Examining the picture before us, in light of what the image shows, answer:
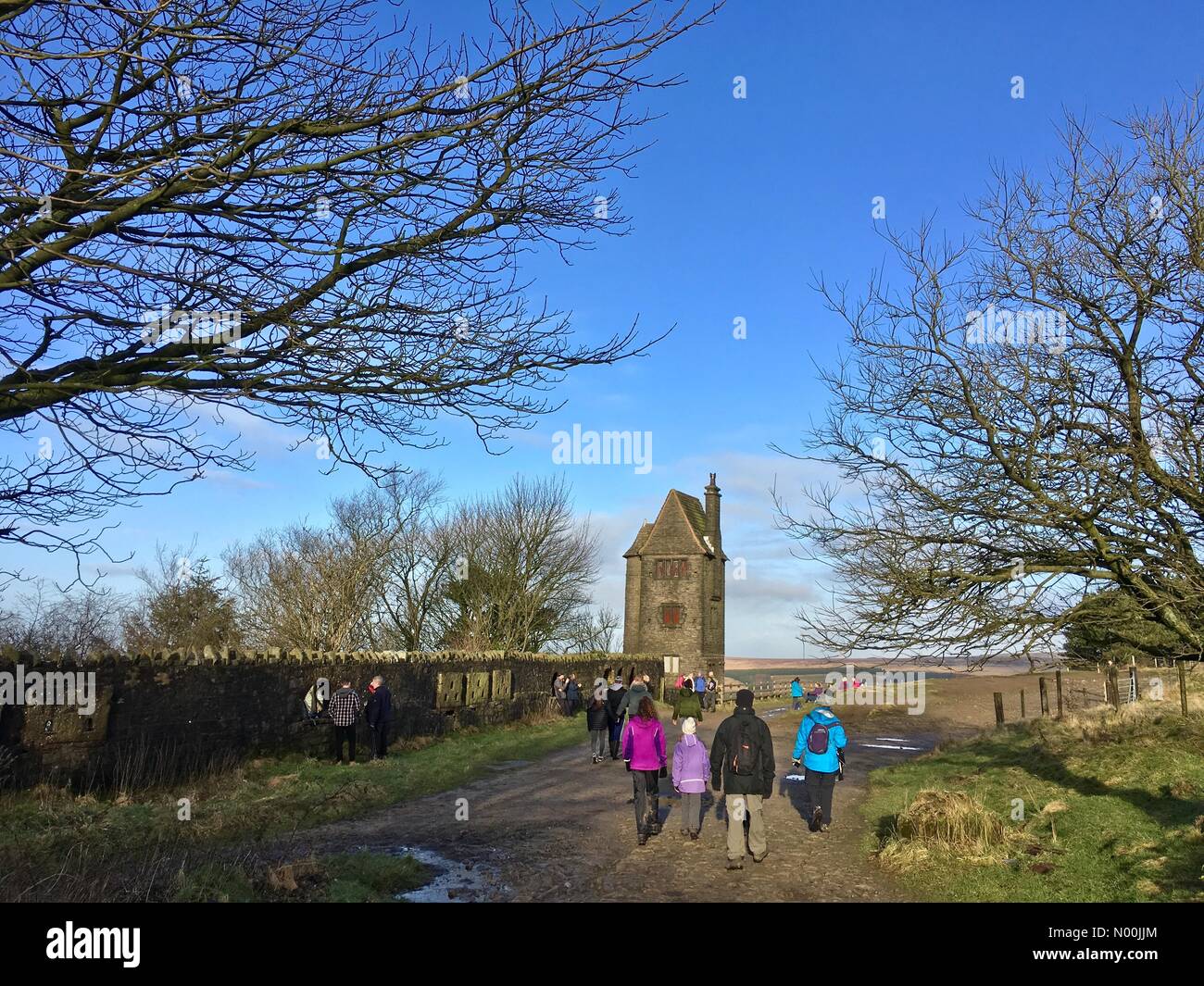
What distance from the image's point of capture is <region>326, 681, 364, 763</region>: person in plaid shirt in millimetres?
16672

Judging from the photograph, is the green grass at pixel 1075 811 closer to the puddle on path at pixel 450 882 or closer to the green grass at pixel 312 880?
the puddle on path at pixel 450 882

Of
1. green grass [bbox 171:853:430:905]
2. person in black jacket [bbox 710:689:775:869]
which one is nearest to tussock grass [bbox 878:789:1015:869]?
person in black jacket [bbox 710:689:775:869]

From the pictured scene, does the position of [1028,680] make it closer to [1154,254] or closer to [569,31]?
[1154,254]

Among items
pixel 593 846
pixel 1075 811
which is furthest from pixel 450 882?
pixel 1075 811

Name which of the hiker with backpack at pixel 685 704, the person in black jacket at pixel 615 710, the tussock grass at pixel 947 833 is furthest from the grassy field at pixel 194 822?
the tussock grass at pixel 947 833

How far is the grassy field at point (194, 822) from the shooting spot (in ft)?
22.1

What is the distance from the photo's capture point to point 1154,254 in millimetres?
10539

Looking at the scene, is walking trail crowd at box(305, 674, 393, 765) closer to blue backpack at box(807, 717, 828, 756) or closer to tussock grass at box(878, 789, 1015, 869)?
blue backpack at box(807, 717, 828, 756)

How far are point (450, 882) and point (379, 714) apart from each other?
9692 mm

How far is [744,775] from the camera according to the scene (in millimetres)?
9547

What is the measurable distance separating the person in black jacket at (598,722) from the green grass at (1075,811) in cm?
547

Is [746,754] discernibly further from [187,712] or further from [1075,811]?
[187,712]
